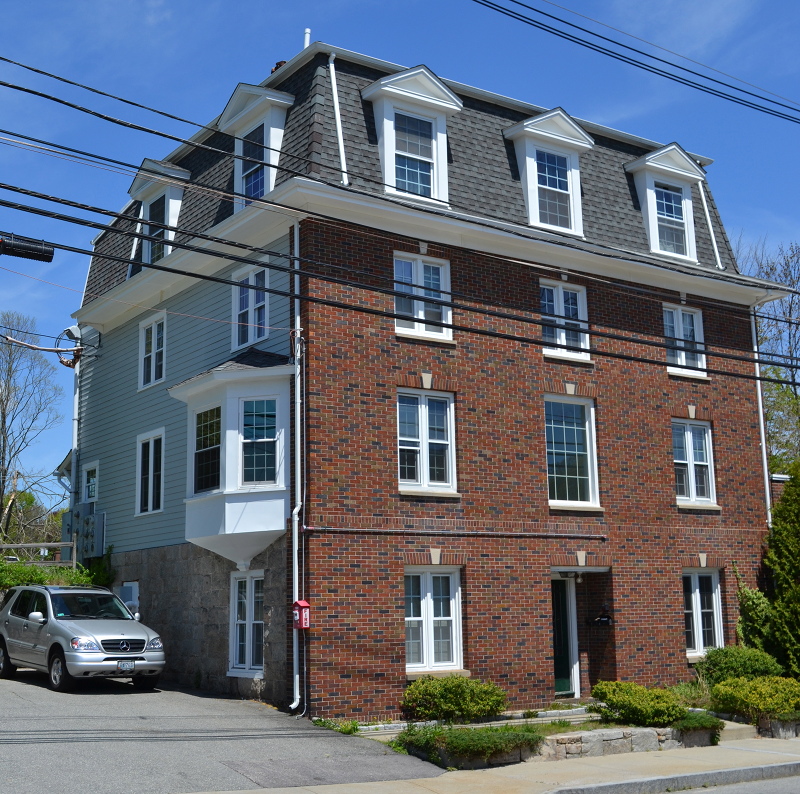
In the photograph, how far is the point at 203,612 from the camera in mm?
19812

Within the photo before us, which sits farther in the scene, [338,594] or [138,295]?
[138,295]

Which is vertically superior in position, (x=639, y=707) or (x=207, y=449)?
(x=207, y=449)

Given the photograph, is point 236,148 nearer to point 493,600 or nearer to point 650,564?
point 493,600

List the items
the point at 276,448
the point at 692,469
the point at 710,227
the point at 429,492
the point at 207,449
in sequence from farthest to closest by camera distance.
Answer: the point at 710,227 → the point at 692,469 → the point at 207,449 → the point at 429,492 → the point at 276,448

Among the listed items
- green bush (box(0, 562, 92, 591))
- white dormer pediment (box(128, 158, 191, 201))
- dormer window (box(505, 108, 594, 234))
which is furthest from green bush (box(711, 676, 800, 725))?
white dormer pediment (box(128, 158, 191, 201))

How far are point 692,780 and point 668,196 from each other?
14218mm

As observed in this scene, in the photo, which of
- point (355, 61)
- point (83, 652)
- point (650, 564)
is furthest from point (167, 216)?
point (650, 564)

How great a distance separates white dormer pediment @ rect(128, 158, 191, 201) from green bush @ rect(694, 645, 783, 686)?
50.5ft

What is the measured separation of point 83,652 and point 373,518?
17.6ft

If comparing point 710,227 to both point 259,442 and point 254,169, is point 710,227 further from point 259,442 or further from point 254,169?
point 259,442

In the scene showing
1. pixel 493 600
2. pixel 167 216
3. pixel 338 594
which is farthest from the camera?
pixel 167 216

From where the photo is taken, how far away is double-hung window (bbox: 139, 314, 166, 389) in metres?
23.0

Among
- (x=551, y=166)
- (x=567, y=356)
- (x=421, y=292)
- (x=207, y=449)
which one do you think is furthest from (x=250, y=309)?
(x=551, y=166)

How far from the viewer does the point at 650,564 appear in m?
20.6
